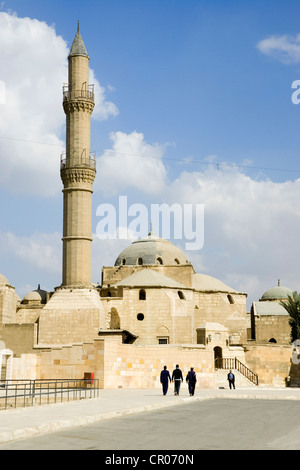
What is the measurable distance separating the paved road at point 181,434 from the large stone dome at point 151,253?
96.9 feet

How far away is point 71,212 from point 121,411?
2143 centimetres

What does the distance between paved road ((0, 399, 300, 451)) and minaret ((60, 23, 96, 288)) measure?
67.4 ft

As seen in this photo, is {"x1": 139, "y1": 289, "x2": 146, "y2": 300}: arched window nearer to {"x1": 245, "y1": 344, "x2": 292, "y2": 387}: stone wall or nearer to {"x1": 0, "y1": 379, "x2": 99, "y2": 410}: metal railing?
{"x1": 245, "y1": 344, "x2": 292, "y2": 387}: stone wall

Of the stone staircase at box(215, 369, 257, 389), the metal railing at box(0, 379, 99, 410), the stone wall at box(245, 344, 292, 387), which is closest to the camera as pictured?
the metal railing at box(0, 379, 99, 410)

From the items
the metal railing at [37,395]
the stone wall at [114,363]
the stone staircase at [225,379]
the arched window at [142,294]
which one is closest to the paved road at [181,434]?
the metal railing at [37,395]

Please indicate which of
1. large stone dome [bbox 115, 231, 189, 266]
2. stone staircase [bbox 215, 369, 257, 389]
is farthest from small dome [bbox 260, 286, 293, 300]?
stone staircase [bbox 215, 369, 257, 389]

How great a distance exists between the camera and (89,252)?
33375 millimetres

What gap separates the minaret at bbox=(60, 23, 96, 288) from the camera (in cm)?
3294

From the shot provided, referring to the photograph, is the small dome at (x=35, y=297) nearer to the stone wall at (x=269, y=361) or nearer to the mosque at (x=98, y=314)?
the mosque at (x=98, y=314)

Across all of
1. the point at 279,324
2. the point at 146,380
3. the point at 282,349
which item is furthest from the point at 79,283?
the point at 279,324

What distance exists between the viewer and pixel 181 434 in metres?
9.18

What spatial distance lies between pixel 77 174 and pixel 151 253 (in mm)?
11220
